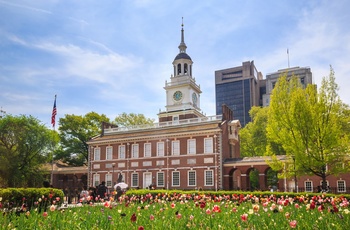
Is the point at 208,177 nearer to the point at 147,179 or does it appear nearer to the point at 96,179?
the point at 147,179

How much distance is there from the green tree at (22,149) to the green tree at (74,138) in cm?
1194

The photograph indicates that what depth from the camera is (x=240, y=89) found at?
13438 centimetres

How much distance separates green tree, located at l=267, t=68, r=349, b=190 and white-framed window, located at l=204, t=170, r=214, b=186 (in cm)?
1427

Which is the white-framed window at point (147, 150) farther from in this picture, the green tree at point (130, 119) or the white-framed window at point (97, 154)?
the green tree at point (130, 119)

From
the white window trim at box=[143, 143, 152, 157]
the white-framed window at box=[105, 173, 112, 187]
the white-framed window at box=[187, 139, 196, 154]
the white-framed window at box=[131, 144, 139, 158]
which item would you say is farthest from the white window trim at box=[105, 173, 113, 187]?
the white-framed window at box=[187, 139, 196, 154]

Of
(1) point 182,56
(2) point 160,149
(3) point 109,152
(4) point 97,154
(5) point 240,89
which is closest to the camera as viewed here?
(2) point 160,149

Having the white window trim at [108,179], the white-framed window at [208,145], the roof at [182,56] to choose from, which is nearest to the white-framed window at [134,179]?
the white window trim at [108,179]

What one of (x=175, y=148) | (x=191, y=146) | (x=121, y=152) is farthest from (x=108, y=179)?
(x=191, y=146)

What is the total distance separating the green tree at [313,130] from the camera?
23172 mm

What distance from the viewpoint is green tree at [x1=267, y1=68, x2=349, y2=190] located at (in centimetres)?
2317

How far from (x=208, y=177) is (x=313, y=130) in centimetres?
1733

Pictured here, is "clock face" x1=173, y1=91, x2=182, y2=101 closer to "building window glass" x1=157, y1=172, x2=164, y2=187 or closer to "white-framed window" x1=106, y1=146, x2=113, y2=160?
"white-framed window" x1=106, y1=146, x2=113, y2=160

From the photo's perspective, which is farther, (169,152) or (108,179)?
(108,179)

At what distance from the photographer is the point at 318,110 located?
23594 millimetres
